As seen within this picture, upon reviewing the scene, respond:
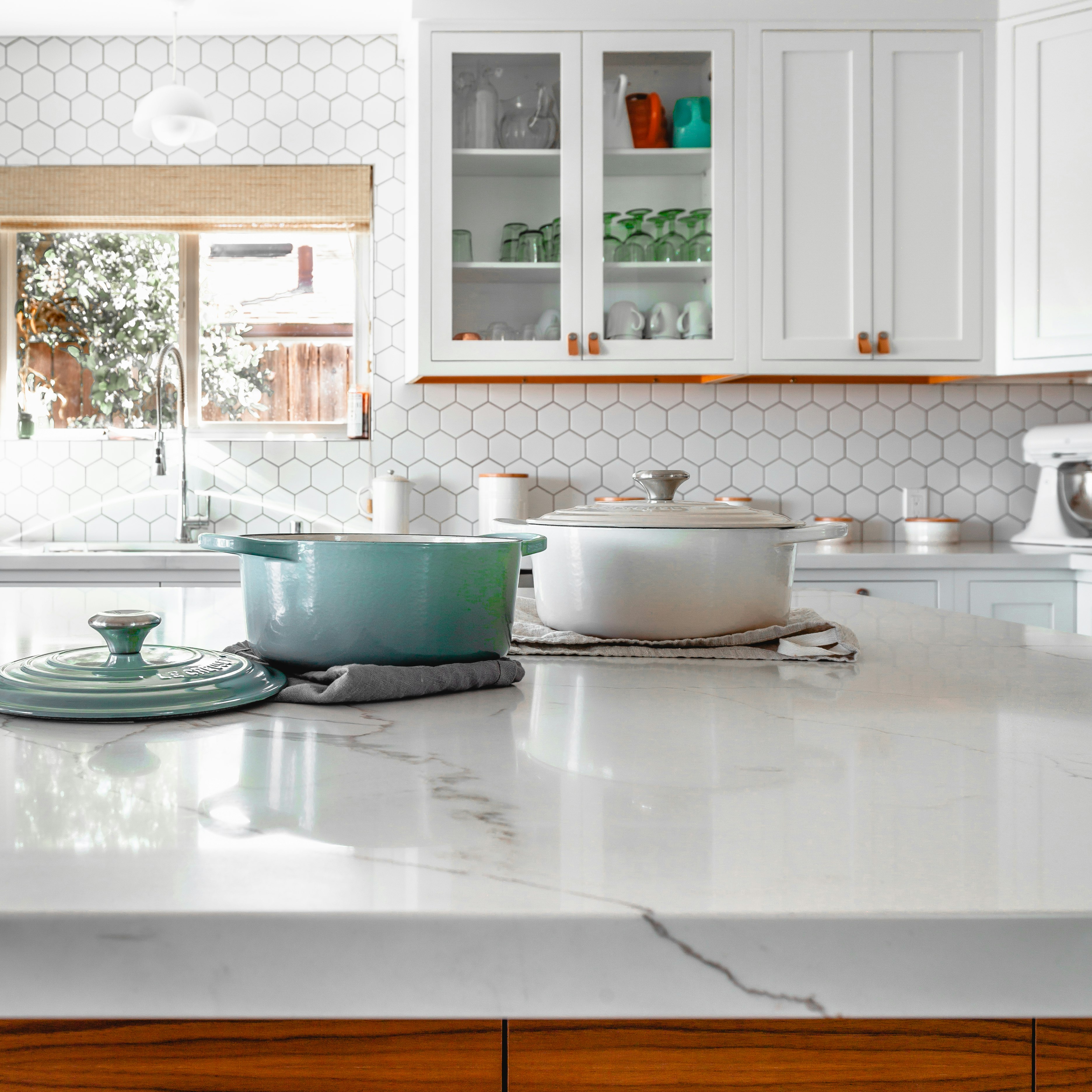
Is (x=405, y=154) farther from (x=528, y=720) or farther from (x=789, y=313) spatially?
(x=528, y=720)

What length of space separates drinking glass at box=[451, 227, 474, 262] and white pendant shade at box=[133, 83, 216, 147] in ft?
2.25

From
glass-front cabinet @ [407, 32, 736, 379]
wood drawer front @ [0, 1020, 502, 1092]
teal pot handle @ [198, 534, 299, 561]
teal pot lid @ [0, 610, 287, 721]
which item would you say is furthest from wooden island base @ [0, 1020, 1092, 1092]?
glass-front cabinet @ [407, 32, 736, 379]

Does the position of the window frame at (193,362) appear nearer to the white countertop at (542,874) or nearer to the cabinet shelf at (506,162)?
the cabinet shelf at (506,162)

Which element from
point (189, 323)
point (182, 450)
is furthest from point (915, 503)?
point (189, 323)

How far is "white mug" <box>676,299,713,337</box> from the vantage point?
2.79 meters

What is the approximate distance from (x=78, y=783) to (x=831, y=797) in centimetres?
34

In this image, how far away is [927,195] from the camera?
2766 millimetres

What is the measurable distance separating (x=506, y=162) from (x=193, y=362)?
128 cm

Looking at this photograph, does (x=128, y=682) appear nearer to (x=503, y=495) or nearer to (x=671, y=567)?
(x=671, y=567)

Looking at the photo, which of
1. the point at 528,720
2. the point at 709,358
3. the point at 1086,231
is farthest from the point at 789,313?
the point at 528,720

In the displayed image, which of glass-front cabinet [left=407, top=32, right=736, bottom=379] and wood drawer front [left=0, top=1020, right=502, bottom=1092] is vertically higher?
glass-front cabinet [left=407, top=32, right=736, bottom=379]

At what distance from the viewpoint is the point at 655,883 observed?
13.1 inches

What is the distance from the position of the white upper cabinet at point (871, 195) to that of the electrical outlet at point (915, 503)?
0.52m

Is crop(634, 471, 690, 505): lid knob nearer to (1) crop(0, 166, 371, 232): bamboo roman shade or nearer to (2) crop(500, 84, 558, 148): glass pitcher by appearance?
(2) crop(500, 84, 558, 148): glass pitcher
